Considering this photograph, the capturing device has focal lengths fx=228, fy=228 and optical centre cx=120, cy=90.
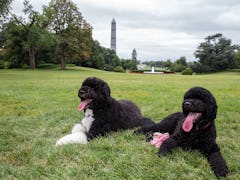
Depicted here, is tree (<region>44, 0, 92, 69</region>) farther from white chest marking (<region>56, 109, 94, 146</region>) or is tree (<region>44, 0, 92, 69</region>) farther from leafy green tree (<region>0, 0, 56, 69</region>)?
white chest marking (<region>56, 109, 94, 146</region>)

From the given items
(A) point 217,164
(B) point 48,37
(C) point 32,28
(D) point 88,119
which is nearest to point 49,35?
(B) point 48,37

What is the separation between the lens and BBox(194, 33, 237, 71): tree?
54062 millimetres

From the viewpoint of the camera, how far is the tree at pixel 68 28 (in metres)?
38.5

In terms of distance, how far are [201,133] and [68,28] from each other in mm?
39946

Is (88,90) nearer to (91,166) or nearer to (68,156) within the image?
(68,156)

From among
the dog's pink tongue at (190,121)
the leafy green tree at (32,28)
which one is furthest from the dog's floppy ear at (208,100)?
the leafy green tree at (32,28)

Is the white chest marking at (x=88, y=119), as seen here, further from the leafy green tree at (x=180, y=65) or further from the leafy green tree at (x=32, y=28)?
the leafy green tree at (x=180, y=65)

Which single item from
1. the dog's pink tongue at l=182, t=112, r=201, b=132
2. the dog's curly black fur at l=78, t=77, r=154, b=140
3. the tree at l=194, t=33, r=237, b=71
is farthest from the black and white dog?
the tree at l=194, t=33, r=237, b=71

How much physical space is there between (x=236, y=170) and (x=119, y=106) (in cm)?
227

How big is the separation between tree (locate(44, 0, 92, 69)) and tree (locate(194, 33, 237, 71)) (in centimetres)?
A: 3049

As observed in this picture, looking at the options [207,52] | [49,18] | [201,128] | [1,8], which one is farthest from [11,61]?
[201,128]

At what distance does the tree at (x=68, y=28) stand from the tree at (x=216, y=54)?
30.5 m

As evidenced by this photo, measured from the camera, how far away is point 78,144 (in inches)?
137

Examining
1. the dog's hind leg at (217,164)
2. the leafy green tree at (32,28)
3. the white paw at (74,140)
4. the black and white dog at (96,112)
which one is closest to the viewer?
the dog's hind leg at (217,164)
